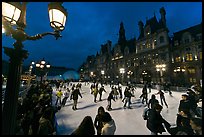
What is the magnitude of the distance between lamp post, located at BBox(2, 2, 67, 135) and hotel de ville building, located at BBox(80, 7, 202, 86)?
85.0 ft

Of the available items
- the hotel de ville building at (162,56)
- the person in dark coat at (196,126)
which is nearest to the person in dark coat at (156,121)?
the person in dark coat at (196,126)

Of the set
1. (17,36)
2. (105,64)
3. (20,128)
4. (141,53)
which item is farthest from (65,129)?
(105,64)

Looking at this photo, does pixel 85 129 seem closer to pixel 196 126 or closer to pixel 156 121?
pixel 156 121

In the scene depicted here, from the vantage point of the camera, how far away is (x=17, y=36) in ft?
9.89

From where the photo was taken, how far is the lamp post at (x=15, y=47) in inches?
99.3

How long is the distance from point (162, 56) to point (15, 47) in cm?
3849

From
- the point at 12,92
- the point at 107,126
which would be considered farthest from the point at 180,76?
the point at 12,92

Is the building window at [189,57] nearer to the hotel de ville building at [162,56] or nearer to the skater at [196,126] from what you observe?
the hotel de ville building at [162,56]

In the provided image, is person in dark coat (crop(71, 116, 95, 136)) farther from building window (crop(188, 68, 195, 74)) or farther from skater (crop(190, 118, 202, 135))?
building window (crop(188, 68, 195, 74))

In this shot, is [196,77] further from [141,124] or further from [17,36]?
[17,36]

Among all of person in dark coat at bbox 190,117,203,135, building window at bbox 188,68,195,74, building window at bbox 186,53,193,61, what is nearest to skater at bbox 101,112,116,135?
person in dark coat at bbox 190,117,203,135

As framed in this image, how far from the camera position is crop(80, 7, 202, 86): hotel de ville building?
3159cm

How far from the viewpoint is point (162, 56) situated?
3650cm


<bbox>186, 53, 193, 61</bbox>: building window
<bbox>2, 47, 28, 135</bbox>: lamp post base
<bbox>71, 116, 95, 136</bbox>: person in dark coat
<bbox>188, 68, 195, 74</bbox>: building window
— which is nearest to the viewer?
<bbox>2, 47, 28, 135</bbox>: lamp post base
